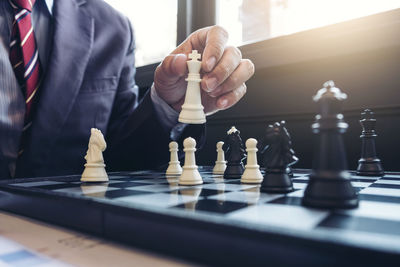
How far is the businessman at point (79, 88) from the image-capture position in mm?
1318

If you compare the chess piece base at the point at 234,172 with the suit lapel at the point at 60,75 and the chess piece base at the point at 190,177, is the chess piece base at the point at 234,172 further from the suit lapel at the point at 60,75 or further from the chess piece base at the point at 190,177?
the suit lapel at the point at 60,75

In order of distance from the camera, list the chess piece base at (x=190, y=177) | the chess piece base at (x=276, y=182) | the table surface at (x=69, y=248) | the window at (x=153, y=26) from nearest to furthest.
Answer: the table surface at (x=69, y=248) → the chess piece base at (x=276, y=182) → the chess piece base at (x=190, y=177) → the window at (x=153, y=26)

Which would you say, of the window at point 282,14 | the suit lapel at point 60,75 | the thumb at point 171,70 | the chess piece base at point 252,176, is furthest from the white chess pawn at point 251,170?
the window at point 282,14

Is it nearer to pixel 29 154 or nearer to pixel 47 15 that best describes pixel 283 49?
pixel 47 15

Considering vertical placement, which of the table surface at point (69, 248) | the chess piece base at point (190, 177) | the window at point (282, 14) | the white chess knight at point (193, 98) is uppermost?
the window at point (282, 14)

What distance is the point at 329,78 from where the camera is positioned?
1598mm

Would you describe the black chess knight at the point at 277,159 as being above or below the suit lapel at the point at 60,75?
below

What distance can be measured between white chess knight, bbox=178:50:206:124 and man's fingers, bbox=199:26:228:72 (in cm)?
4

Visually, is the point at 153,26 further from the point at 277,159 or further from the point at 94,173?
the point at 277,159

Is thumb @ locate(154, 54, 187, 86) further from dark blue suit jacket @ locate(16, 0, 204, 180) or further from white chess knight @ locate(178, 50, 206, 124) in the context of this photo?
dark blue suit jacket @ locate(16, 0, 204, 180)

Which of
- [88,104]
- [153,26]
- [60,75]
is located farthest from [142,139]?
[153,26]

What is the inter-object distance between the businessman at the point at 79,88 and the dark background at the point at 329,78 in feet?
1.42

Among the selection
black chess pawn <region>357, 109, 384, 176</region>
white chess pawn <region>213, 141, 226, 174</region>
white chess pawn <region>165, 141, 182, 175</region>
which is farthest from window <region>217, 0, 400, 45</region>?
white chess pawn <region>165, 141, 182, 175</region>

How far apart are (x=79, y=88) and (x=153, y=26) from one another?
1364 mm
